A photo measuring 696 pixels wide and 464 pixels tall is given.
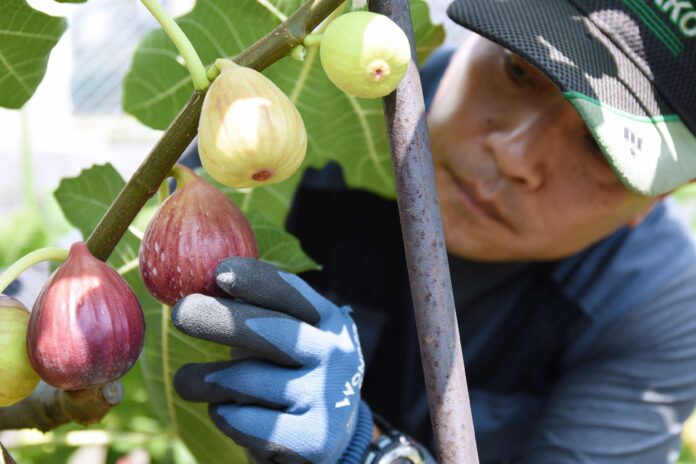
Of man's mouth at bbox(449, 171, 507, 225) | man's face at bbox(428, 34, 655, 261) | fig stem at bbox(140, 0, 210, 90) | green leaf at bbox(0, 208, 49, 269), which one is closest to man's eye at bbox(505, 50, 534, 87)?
man's face at bbox(428, 34, 655, 261)

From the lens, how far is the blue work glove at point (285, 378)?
2.10 ft

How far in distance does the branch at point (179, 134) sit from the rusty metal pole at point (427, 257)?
0.14 feet

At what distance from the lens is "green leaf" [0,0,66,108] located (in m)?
0.66

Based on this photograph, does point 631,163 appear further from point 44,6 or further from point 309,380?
point 44,6

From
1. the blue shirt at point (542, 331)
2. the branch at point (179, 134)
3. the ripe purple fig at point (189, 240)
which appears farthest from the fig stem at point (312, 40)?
the blue shirt at point (542, 331)

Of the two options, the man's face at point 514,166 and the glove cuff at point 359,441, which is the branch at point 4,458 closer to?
the glove cuff at point 359,441

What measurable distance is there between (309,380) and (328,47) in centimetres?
33

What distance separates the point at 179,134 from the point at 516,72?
57 cm

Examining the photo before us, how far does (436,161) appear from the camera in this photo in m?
1.11

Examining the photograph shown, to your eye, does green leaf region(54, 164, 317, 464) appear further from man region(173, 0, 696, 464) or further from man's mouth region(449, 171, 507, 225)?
man's mouth region(449, 171, 507, 225)

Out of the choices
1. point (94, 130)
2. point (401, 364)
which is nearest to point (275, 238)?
point (401, 364)

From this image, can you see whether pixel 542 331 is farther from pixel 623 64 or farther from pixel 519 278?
pixel 623 64

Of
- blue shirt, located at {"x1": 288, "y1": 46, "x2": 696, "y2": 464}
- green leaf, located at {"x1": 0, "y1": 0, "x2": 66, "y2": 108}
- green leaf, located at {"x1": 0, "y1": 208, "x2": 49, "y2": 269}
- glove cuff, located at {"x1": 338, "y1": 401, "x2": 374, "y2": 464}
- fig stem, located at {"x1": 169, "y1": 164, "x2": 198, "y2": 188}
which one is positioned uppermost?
green leaf, located at {"x1": 0, "y1": 0, "x2": 66, "y2": 108}

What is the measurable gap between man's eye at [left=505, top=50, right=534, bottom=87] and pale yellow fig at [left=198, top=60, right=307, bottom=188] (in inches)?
21.6
